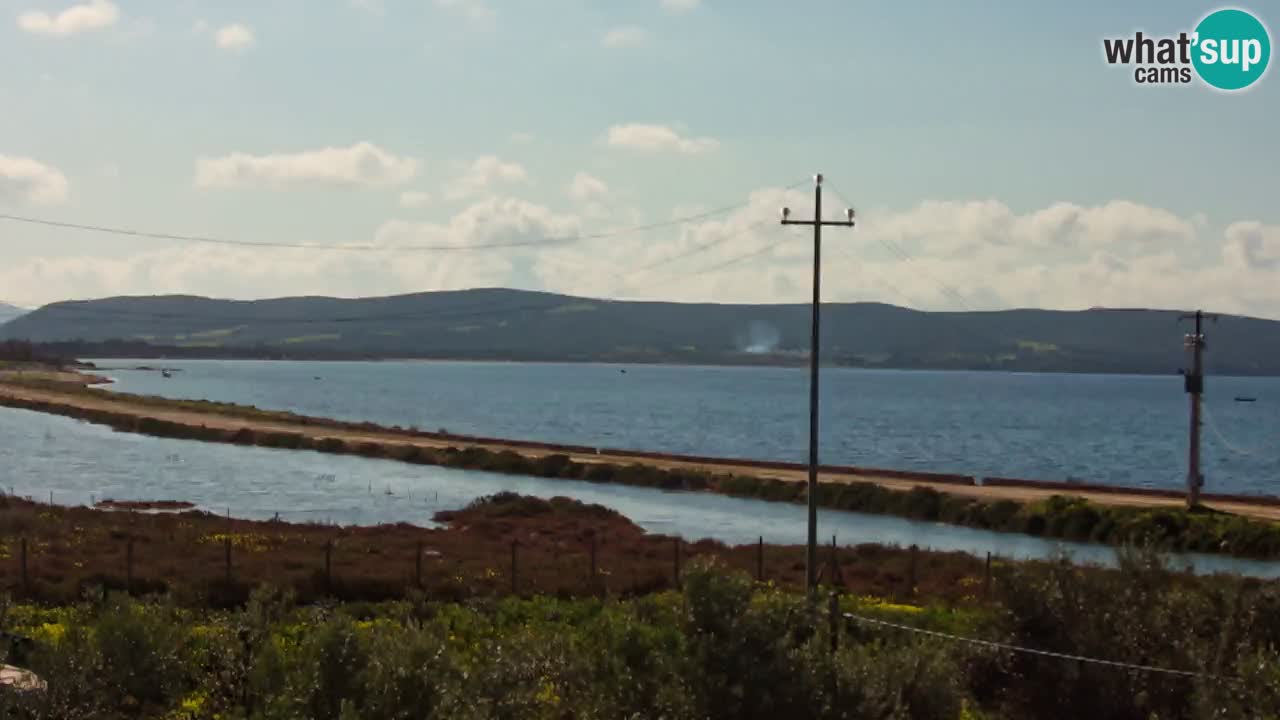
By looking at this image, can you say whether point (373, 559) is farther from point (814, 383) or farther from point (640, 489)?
point (640, 489)

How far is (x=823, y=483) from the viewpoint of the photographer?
293 feet

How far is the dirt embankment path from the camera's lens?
266 ft

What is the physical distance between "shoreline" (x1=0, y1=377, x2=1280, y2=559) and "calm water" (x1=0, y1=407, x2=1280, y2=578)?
2.22m

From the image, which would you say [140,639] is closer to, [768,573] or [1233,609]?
[1233,609]

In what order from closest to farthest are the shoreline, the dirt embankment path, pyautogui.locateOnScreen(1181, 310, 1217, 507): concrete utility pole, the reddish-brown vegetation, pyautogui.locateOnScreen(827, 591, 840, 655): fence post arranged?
pyautogui.locateOnScreen(827, 591, 840, 655): fence post → the reddish-brown vegetation → the shoreline → pyautogui.locateOnScreen(1181, 310, 1217, 507): concrete utility pole → the dirt embankment path

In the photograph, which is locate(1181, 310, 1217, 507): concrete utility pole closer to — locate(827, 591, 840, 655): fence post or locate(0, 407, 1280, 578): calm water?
locate(0, 407, 1280, 578): calm water

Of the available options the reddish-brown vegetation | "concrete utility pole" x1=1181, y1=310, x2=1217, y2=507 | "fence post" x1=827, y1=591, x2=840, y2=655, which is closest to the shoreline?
"concrete utility pole" x1=1181, y1=310, x2=1217, y2=507

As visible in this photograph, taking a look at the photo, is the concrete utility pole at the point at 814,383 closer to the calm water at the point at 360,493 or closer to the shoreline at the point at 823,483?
the shoreline at the point at 823,483

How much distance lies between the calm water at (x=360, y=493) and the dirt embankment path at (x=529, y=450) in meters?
9.29

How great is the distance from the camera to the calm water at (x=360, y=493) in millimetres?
68875

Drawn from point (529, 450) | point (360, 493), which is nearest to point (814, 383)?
point (360, 493)

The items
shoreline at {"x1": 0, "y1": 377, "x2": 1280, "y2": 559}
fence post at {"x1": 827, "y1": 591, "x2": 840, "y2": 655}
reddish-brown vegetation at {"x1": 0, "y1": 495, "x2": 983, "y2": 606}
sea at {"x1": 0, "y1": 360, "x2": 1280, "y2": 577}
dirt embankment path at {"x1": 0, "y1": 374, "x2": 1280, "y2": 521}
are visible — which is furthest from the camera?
dirt embankment path at {"x1": 0, "y1": 374, "x2": 1280, "y2": 521}

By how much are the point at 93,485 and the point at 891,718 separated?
75.8m

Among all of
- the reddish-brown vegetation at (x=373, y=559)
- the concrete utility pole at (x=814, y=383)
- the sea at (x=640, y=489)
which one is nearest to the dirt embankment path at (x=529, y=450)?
the sea at (x=640, y=489)
